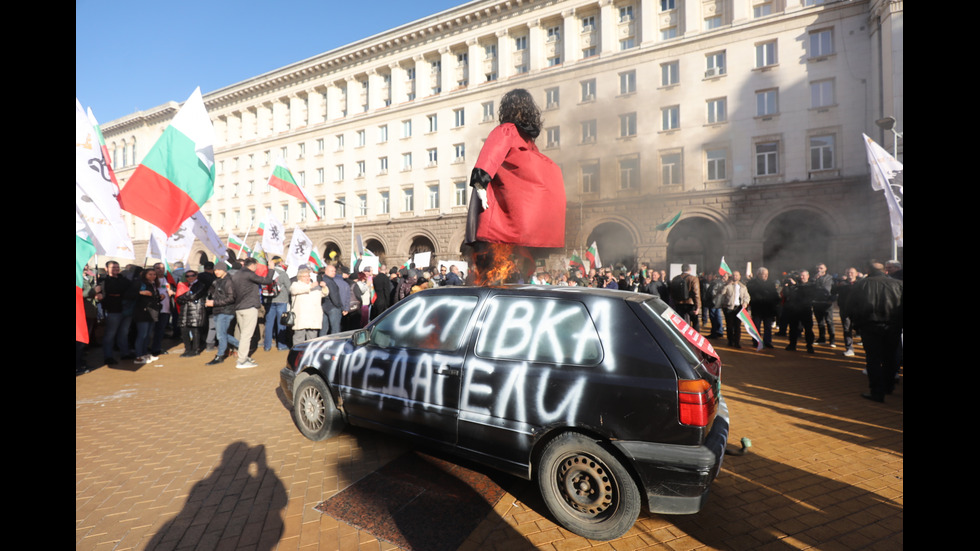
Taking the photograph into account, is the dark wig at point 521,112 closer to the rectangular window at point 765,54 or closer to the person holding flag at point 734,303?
the person holding flag at point 734,303

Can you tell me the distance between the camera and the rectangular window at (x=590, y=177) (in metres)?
25.1

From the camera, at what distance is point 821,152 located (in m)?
20.7

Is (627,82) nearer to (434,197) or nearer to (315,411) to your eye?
(434,197)

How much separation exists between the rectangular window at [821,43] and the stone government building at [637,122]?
0.08 m

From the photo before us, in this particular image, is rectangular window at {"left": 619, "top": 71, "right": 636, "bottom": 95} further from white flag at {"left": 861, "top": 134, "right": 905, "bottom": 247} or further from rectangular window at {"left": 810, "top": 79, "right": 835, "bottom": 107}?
white flag at {"left": 861, "top": 134, "right": 905, "bottom": 247}

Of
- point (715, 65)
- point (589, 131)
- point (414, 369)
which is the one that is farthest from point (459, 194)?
point (414, 369)

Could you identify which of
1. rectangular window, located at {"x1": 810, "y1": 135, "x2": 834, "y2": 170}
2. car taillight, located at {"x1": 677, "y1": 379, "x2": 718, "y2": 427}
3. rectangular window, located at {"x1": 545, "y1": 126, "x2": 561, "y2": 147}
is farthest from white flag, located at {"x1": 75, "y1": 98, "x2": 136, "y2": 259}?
rectangular window, located at {"x1": 810, "y1": 135, "x2": 834, "y2": 170}

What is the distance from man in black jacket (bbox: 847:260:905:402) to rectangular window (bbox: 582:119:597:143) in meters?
21.1

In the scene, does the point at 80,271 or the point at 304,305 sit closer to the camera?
A: the point at 80,271

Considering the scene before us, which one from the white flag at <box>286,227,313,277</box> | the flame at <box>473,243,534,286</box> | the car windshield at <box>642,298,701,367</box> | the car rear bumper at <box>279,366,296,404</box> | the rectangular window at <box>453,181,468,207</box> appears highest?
the rectangular window at <box>453,181,468,207</box>

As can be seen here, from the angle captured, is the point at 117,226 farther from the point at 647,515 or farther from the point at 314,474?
the point at 647,515

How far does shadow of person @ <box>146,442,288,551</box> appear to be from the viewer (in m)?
2.49

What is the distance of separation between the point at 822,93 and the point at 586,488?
26.2 m

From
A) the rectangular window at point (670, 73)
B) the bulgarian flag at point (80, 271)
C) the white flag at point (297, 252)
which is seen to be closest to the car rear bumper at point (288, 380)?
the bulgarian flag at point (80, 271)
